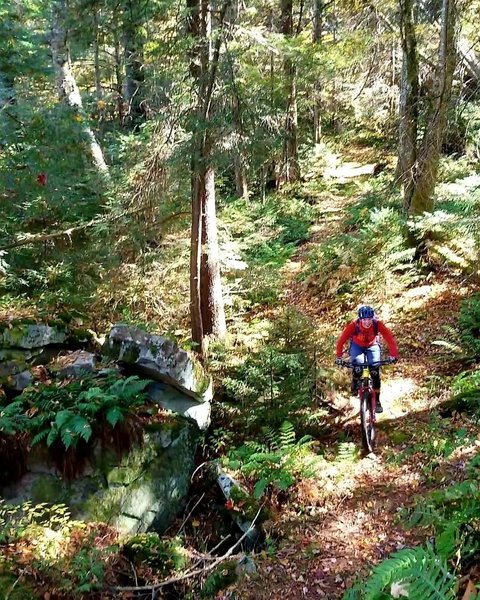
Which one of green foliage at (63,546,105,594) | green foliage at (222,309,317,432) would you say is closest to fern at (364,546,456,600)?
green foliage at (63,546,105,594)

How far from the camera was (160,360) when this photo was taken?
286 inches

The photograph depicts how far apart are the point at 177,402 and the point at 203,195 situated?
3.68 m

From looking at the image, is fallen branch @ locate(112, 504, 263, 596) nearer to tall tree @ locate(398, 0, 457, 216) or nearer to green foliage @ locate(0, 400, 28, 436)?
green foliage @ locate(0, 400, 28, 436)

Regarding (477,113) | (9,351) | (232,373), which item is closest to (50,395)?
(9,351)

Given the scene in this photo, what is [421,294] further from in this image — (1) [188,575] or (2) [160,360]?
(1) [188,575]

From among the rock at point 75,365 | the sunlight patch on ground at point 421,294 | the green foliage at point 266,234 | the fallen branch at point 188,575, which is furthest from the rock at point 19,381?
the sunlight patch on ground at point 421,294

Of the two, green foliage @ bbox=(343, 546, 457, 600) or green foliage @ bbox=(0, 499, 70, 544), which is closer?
green foliage @ bbox=(343, 546, 457, 600)

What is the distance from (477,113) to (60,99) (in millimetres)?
11374

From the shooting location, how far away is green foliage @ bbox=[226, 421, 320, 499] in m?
5.94

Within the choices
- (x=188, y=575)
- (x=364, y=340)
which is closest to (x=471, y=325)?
(x=364, y=340)

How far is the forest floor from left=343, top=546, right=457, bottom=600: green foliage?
1678 mm

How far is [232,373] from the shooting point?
843 centimetres

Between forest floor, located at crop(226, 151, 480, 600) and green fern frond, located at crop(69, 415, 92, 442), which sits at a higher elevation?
green fern frond, located at crop(69, 415, 92, 442)

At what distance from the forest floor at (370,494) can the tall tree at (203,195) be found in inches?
87.1
